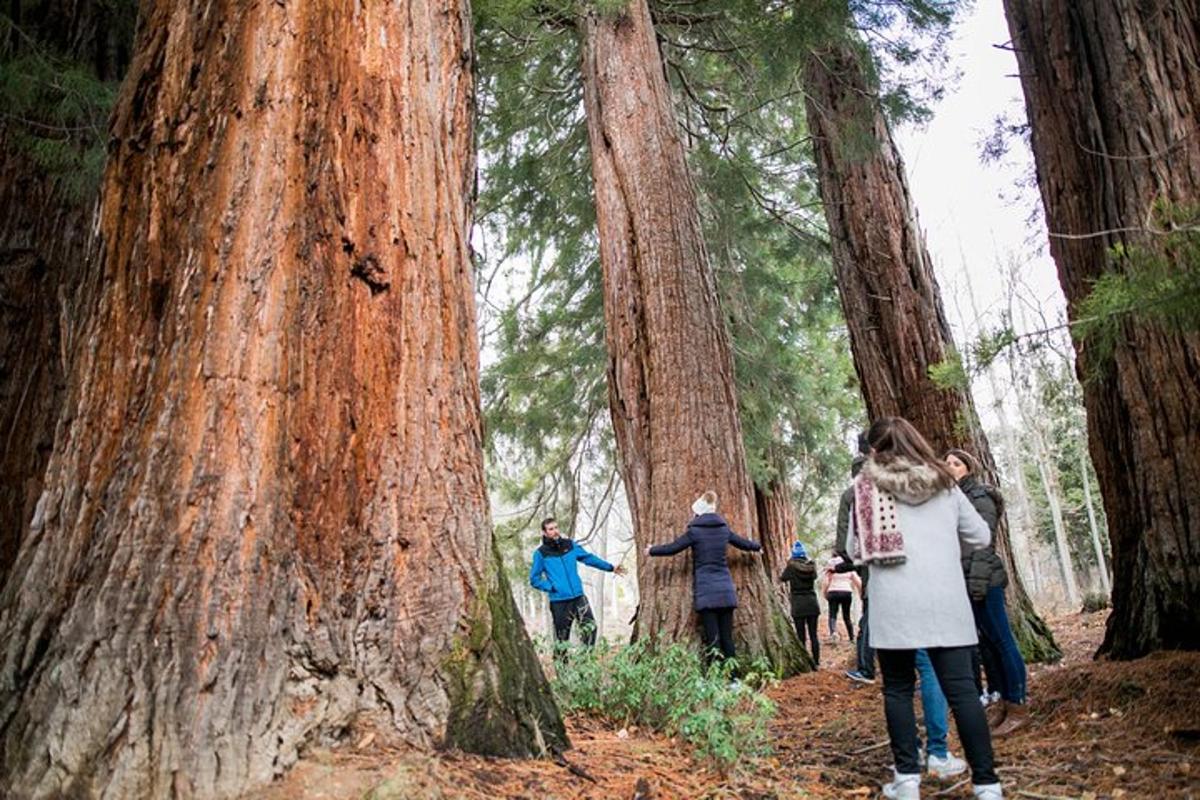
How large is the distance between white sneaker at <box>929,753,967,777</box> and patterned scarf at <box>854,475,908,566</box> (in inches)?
40.1

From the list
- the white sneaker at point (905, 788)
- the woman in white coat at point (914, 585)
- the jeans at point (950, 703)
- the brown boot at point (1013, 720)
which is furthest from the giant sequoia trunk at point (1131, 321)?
the white sneaker at point (905, 788)

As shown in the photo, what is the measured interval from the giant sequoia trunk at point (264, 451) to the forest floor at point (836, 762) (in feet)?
0.45

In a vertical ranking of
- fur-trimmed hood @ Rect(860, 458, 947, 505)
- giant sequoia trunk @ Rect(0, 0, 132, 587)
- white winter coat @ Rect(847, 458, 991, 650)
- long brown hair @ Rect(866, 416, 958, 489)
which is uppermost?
giant sequoia trunk @ Rect(0, 0, 132, 587)

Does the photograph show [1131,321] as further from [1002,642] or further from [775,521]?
[775,521]

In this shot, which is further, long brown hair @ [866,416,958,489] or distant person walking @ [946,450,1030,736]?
distant person walking @ [946,450,1030,736]

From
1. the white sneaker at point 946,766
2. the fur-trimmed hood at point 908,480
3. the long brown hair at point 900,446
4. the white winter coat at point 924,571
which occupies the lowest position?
the white sneaker at point 946,766

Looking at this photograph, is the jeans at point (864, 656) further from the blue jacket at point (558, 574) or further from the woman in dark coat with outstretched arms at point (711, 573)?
the blue jacket at point (558, 574)

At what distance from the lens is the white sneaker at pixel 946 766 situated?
12.0 ft

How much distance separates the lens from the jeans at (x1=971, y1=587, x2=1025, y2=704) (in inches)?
180

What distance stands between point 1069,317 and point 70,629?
5205 mm

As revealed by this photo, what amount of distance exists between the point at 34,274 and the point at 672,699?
3.89 metres

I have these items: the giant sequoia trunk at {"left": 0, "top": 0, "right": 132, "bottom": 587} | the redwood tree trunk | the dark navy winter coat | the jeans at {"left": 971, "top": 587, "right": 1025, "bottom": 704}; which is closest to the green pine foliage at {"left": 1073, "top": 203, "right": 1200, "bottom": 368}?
the jeans at {"left": 971, "top": 587, "right": 1025, "bottom": 704}

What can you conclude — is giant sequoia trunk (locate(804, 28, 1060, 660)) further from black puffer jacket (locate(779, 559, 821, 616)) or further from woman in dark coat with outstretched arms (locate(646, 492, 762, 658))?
woman in dark coat with outstretched arms (locate(646, 492, 762, 658))

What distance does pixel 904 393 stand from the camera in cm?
802
